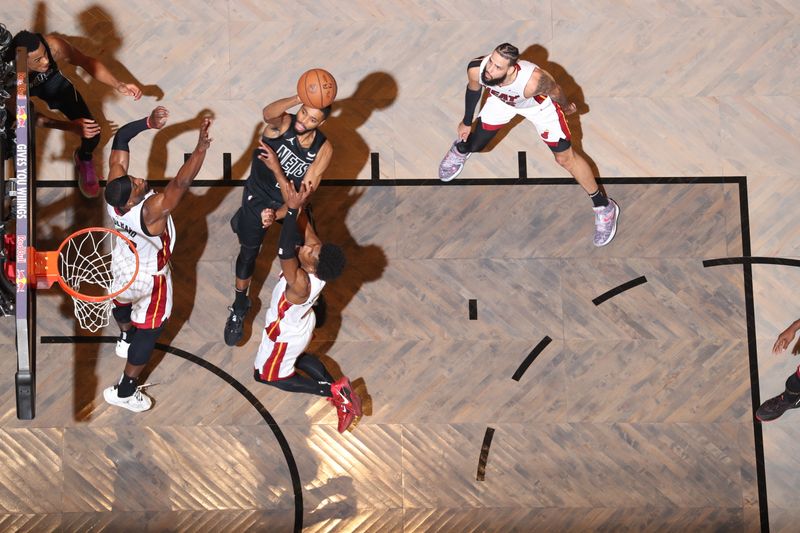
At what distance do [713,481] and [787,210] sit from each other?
2337 millimetres

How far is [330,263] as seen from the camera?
539 cm

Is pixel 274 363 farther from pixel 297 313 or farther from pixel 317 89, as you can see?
pixel 317 89

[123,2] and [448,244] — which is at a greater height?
[123,2]

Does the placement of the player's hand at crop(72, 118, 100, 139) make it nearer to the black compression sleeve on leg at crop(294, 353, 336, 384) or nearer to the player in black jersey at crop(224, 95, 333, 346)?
the player in black jersey at crop(224, 95, 333, 346)

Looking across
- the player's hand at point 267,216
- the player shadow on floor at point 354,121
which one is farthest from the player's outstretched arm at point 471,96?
the player's hand at point 267,216

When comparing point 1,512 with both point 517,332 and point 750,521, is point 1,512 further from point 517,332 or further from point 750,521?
point 750,521

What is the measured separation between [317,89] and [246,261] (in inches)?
60.3

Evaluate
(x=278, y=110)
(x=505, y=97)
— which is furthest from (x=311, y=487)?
(x=505, y=97)

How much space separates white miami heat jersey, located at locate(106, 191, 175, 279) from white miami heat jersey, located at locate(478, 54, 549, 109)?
259cm

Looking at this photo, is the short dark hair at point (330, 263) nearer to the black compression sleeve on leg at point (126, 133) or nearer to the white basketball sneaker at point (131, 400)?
the black compression sleeve on leg at point (126, 133)

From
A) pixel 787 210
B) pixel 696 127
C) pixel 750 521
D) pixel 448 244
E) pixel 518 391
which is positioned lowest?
pixel 750 521

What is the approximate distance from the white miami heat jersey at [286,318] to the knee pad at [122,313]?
1.07 meters

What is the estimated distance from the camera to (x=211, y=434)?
21.0 feet

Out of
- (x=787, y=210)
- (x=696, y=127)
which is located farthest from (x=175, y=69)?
(x=787, y=210)
